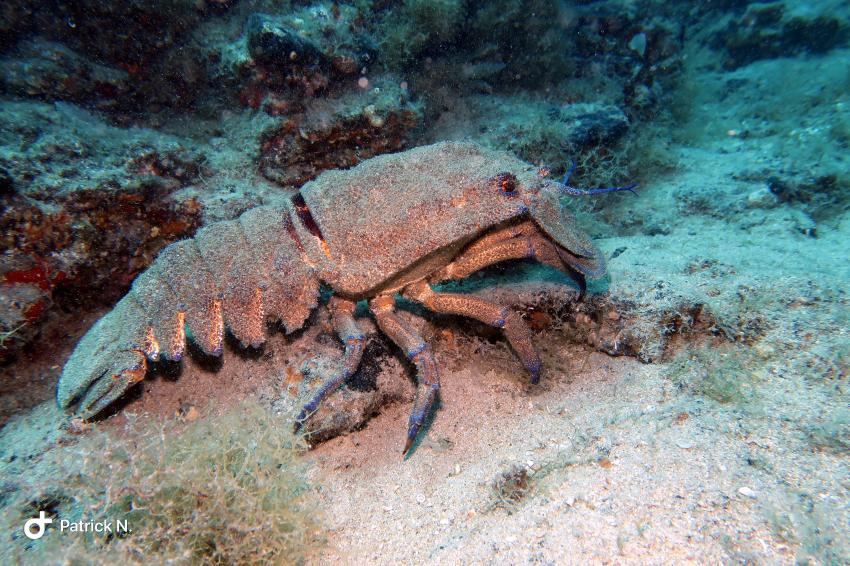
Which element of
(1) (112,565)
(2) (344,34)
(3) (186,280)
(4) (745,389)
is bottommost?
(4) (745,389)

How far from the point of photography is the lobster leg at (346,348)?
3234 millimetres

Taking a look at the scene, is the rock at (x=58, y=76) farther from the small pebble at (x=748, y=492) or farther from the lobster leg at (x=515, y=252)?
the small pebble at (x=748, y=492)

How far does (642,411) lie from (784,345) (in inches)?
47.1

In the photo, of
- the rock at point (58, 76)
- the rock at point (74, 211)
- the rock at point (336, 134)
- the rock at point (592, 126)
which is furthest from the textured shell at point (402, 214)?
→ the rock at point (58, 76)

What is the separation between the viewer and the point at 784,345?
2.93 meters

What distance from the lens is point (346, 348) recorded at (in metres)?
3.49

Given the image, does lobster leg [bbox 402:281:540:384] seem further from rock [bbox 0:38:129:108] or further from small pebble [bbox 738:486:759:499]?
rock [bbox 0:38:129:108]

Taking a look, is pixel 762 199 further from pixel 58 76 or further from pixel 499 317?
pixel 58 76

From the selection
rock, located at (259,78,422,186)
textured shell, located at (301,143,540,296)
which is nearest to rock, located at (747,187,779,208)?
textured shell, located at (301,143,540,296)

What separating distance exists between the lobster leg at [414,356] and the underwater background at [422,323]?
0.29 metres

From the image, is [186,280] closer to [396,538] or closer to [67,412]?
[67,412]

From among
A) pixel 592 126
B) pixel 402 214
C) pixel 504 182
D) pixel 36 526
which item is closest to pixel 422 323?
A: pixel 402 214

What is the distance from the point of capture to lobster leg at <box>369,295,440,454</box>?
317 cm

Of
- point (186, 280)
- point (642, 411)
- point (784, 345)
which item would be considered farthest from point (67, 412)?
point (784, 345)
